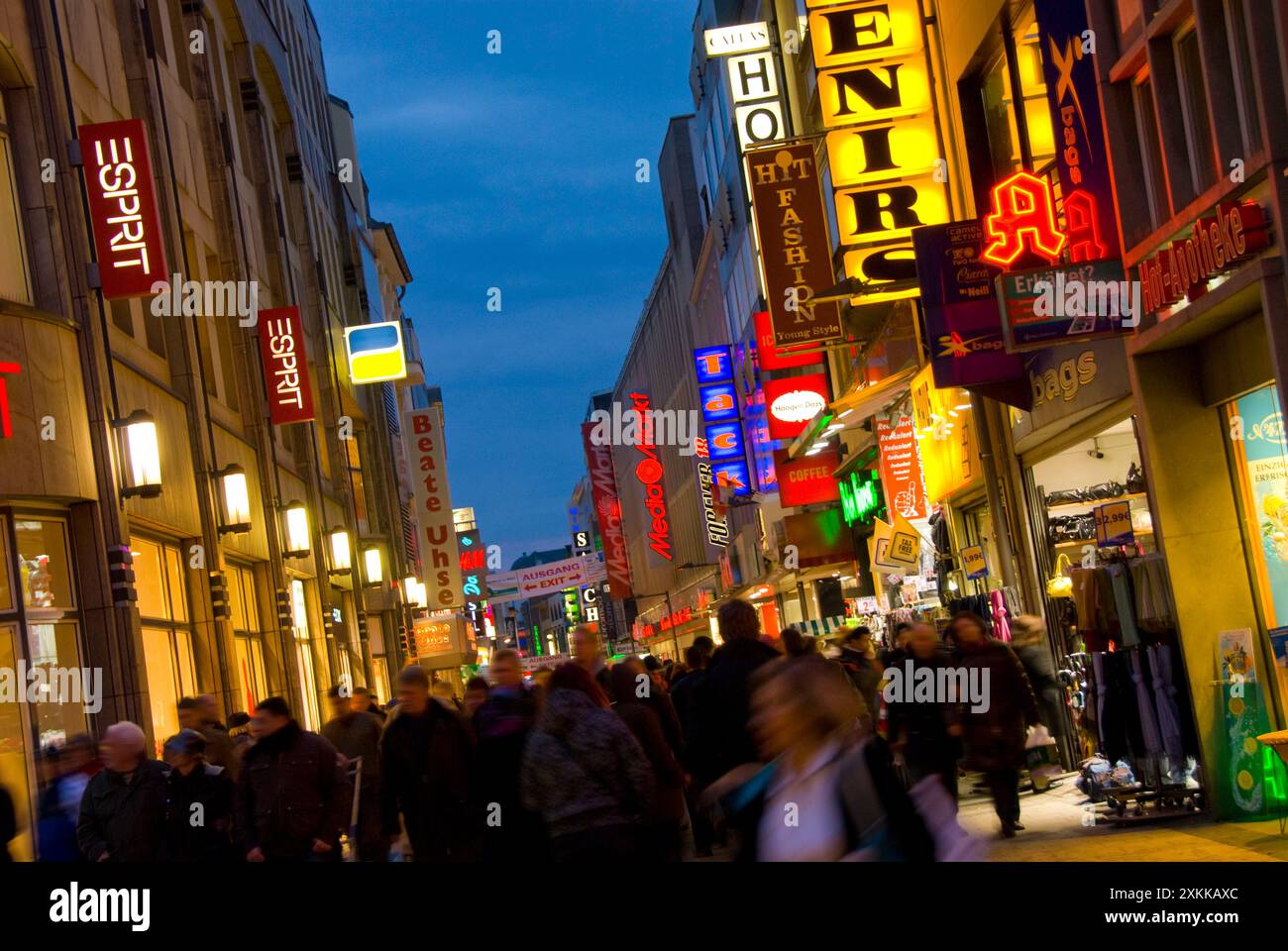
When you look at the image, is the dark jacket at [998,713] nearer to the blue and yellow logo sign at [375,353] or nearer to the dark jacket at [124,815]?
the dark jacket at [124,815]

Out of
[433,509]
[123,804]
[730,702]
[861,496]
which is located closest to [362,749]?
[123,804]

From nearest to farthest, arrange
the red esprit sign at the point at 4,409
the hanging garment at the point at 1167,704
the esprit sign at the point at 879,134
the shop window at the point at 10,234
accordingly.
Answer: the hanging garment at the point at 1167,704 < the red esprit sign at the point at 4,409 < the shop window at the point at 10,234 < the esprit sign at the point at 879,134

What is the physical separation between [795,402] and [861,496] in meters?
2.99

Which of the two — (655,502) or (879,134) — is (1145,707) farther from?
(655,502)

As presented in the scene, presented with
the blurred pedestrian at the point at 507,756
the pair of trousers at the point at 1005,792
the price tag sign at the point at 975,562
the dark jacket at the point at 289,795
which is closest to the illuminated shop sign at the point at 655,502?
the price tag sign at the point at 975,562

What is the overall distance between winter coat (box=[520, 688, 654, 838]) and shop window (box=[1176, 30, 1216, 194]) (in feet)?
→ 21.2

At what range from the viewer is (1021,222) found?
44.6 feet

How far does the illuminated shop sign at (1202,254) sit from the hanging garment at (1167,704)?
2.96m

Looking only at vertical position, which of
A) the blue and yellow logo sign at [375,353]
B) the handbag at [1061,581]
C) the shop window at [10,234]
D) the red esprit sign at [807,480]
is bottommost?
the handbag at [1061,581]

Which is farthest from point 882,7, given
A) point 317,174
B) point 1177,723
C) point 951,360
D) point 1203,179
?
point 317,174

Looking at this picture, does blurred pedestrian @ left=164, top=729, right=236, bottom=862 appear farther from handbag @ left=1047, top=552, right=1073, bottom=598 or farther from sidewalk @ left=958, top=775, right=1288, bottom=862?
handbag @ left=1047, top=552, right=1073, bottom=598

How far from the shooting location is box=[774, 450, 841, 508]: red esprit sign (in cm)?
2997

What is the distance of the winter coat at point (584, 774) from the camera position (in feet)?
24.6

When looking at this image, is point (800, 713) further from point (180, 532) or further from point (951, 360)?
point (180, 532)
